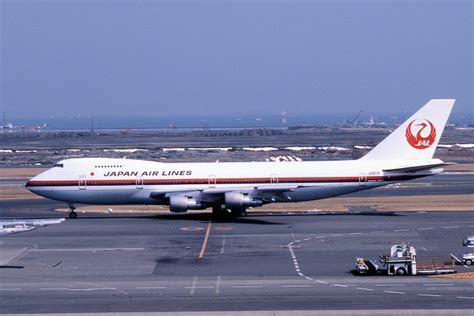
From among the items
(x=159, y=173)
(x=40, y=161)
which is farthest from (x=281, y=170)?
(x=40, y=161)

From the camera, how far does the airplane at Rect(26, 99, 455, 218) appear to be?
57.7m

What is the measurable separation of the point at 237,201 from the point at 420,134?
47.6ft

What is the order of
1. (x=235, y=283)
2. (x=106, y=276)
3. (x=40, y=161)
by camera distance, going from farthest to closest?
1. (x=40, y=161)
2. (x=106, y=276)
3. (x=235, y=283)

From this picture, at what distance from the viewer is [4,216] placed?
59.5 metres

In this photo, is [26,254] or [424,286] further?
[26,254]

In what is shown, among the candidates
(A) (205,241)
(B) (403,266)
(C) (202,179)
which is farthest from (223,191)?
(B) (403,266)

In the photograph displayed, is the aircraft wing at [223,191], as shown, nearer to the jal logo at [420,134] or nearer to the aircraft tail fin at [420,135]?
the aircraft tail fin at [420,135]

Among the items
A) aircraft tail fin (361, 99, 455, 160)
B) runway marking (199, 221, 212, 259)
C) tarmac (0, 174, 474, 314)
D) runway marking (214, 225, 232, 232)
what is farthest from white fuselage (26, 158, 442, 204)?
runway marking (214, 225, 232, 232)

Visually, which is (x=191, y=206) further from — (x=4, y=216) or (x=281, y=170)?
(x=4, y=216)

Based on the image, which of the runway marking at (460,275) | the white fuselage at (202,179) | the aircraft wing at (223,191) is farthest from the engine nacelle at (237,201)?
the runway marking at (460,275)

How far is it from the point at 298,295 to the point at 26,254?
17.5m

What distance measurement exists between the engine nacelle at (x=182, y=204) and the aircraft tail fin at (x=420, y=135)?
544 inches

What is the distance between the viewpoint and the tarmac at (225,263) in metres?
30.1

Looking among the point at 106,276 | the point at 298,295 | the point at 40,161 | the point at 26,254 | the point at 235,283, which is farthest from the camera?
the point at 40,161
